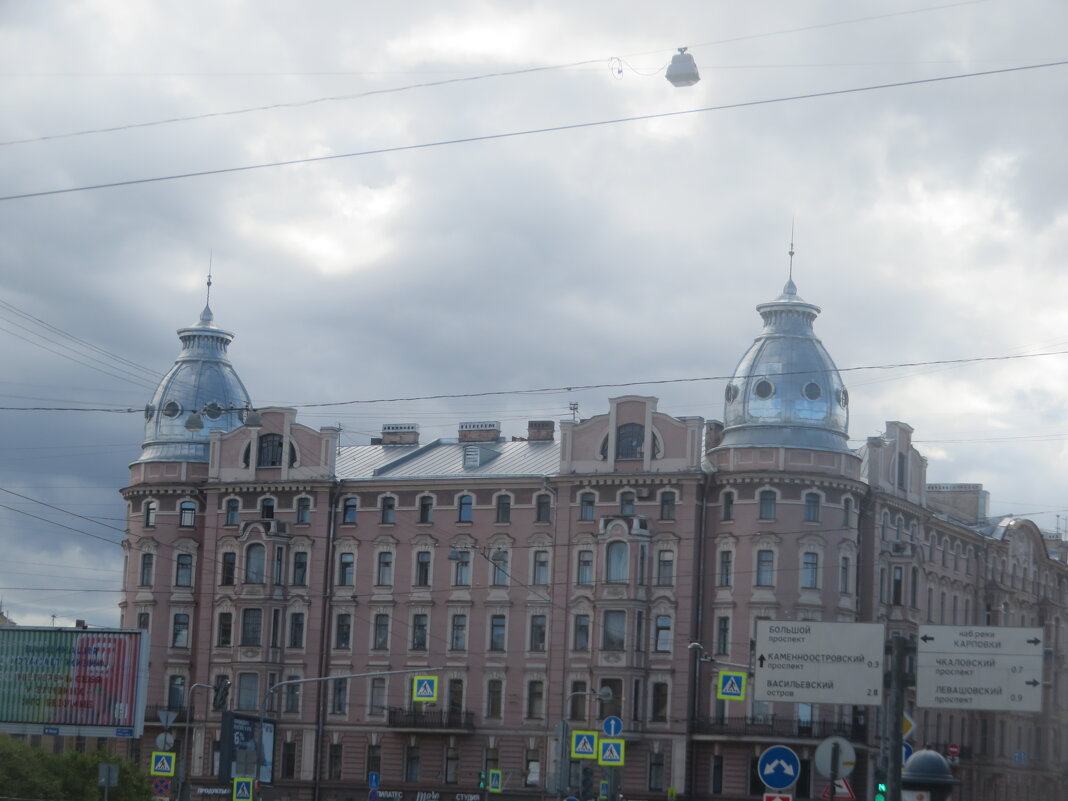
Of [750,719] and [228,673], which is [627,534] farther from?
[228,673]

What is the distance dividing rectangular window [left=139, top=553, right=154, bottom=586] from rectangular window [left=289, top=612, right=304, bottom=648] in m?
6.69

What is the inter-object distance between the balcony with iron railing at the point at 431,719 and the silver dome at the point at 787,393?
14.4 meters

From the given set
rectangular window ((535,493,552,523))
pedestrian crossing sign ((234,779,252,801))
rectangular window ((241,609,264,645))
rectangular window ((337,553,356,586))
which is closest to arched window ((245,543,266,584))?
rectangular window ((241,609,264,645))

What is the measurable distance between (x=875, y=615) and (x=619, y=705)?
35.7 feet

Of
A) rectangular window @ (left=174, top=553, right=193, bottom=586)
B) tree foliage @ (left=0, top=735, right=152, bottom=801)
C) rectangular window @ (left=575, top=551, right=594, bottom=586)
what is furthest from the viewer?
rectangular window @ (left=174, top=553, right=193, bottom=586)

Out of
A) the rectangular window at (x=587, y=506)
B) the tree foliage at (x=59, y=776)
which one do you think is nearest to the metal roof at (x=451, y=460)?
the rectangular window at (x=587, y=506)

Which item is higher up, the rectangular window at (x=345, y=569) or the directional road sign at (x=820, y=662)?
the rectangular window at (x=345, y=569)

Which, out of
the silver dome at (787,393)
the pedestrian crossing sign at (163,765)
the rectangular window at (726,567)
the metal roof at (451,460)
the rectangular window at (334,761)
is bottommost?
the rectangular window at (334,761)

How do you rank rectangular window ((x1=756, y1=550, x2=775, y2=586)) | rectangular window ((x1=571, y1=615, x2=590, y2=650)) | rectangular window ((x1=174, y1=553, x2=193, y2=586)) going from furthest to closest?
rectangular window ((x1=174, y1=553, x2=193, y2=586)) < rectangular window ((x1=571, y1=615, x2=590, y2=650)) < rectangular window ((x1=756, y1=550, x2=775, y2=586))

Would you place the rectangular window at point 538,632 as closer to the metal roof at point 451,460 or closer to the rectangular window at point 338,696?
the metal roof at point 451,460

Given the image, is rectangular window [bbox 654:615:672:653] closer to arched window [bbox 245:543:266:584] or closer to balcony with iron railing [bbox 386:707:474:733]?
balcony with iron railing [bbox 386:707:474:733]

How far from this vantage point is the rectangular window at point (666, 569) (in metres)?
68.2

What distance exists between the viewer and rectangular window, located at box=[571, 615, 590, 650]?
69.1 meters

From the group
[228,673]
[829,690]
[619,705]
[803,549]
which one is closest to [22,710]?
[228,673]
